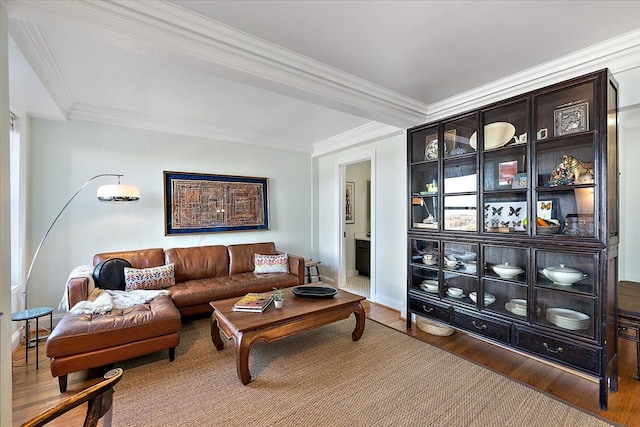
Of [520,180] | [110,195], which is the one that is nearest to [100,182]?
[110,195]

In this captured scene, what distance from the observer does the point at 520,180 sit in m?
2.42

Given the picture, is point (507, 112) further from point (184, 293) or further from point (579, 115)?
point (184, 293)

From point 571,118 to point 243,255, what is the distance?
3.91 metres

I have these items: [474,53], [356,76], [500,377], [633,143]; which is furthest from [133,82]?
[633,143]

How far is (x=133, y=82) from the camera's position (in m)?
2.69

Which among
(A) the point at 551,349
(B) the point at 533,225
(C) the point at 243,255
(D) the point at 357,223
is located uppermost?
(B) the point at 533,225

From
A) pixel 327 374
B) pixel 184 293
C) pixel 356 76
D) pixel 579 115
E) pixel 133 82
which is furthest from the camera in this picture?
pixel 184 293

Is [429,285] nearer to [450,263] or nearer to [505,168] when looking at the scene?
[450,263]

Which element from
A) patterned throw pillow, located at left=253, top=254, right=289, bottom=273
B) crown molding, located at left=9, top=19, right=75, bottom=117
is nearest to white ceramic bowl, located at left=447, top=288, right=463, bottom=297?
patterned throw pillow, located at left=253, top=254, right=289, bottom=273

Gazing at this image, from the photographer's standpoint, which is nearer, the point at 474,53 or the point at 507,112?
the point at 474,53

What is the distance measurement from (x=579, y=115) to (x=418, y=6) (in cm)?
152

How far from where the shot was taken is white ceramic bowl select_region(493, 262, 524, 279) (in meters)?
2.44

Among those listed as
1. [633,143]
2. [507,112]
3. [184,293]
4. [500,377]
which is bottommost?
[500,377]

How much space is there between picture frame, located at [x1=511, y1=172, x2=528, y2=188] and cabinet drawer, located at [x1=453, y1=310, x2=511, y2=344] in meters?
1.18
